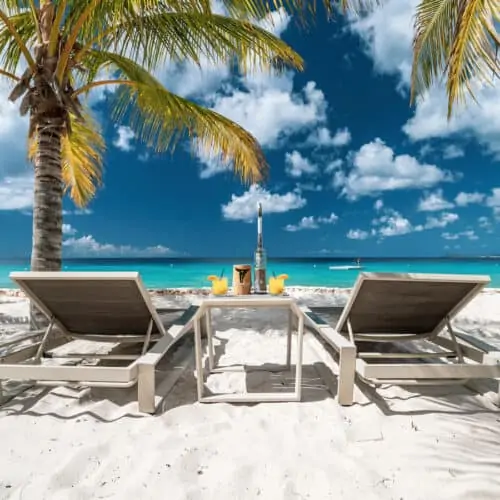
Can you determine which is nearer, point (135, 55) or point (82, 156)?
point (135, 55)

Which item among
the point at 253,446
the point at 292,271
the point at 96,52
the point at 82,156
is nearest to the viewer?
the point at 253,446

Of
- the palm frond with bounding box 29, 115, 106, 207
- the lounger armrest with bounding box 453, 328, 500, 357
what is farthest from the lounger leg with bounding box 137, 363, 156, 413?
the palm frond with bounding box 29, 115, 106, 207

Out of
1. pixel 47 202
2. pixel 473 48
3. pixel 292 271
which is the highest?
pixel 473 48

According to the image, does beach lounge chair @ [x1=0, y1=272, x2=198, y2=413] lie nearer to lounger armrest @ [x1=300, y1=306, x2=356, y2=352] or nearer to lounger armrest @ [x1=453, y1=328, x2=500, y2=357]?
lounger armrest @ [x1=300, y1=306, x2=356, y2=352]

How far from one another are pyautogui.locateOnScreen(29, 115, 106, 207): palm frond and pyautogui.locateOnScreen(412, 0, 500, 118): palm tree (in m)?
4.63

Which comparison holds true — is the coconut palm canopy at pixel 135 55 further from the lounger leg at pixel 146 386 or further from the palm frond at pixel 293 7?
the lounger leg at pixel 146 386

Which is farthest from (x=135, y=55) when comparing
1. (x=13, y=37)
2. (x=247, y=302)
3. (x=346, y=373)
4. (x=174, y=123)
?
(x=346, y=373)

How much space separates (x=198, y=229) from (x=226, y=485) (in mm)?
49870

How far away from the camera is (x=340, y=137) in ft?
117

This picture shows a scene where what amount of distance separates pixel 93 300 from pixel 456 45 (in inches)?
146

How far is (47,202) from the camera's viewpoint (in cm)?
311

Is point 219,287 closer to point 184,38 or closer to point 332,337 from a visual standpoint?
point 332,337

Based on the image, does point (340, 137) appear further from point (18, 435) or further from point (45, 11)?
point (18, 435)

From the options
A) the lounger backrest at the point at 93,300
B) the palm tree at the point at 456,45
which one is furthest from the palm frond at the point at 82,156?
the palm tree at the point at 456,45
